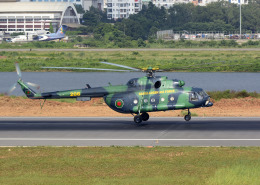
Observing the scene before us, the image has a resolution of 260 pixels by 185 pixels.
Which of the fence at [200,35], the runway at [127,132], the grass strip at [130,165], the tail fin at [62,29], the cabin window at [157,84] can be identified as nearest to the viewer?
the grass strip at [130,165]

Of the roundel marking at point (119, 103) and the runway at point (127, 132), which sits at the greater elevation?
the roundel marking at point (119, 103)

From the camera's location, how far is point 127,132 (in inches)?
1184

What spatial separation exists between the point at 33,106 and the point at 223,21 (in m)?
162

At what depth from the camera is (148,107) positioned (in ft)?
103

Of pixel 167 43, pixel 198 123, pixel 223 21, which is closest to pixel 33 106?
pixel 198 123

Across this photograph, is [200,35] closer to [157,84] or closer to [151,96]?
[157,84]

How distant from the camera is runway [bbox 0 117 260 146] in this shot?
89.2ft

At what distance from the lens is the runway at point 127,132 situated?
27188mm

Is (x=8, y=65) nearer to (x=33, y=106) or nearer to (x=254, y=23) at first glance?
(x=33, y=106)

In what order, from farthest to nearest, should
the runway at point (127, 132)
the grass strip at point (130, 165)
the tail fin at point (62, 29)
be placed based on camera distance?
the tail fin at point (62, 29) < the runway at point (127, 132) < the grass strip at point (130, 165)

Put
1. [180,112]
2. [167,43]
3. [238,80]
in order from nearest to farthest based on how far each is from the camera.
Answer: [180,112] < [238,80] < [167,43]

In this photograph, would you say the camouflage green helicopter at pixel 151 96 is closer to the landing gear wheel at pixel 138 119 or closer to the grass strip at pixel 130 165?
the landing gear wheel at pixel 138 119

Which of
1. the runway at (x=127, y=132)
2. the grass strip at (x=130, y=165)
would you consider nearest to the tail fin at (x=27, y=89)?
the runway at (x=127, y=132)

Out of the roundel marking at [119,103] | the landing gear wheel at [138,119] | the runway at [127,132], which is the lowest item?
the runway at [127,132]
